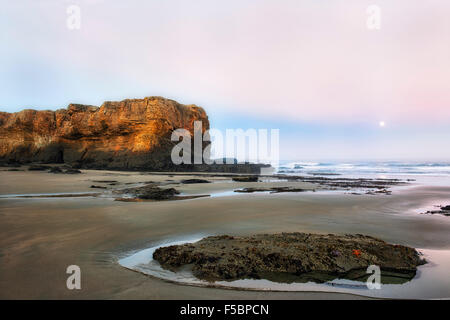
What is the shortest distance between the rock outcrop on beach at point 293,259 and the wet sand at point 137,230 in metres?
0.33

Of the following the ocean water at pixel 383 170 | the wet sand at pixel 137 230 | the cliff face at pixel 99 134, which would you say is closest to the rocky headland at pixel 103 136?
the cliff face at pixel 99 134

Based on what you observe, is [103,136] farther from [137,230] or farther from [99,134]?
[137,230]

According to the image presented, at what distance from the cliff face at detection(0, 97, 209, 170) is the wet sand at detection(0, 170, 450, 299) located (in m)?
20.9

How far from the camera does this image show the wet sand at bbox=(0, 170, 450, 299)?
215 cm

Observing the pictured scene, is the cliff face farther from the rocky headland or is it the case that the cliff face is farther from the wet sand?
the wet sand

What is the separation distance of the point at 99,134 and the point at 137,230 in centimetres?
2979

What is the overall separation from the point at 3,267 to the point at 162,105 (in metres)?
29.2

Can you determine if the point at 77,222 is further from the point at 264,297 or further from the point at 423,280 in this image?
the point at 423,280

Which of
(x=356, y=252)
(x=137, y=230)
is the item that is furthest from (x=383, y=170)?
(x=137, y=230)

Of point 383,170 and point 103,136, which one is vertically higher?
point 103,136

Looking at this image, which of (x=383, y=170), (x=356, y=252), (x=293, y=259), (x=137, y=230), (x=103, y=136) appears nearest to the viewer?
(x=293, y=259)

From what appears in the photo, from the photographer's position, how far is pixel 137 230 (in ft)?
14.0

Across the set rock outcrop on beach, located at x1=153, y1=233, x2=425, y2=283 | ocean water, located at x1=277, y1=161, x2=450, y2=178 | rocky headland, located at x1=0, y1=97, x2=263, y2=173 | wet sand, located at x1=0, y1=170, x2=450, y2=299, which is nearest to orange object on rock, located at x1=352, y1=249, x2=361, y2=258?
rock outcrop on beach, located at x1=153, y1=233, x2=425, y2=283

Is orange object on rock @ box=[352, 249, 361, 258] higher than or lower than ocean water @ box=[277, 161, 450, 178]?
higher
